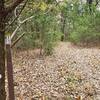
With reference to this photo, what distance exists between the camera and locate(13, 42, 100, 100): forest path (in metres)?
7.96

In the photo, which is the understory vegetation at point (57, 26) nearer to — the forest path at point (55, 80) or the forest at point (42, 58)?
the forest at point (42, 58)

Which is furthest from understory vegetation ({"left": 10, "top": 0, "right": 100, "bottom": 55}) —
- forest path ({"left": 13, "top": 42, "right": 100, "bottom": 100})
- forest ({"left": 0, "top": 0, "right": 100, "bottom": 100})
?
forest path ({"left": 13, "top": 42, "right": 100, "bottom": 100})

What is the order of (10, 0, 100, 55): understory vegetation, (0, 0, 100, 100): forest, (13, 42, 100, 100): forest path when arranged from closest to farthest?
(0, 0, 100, 100): forest, (13, 42, 100, 100): forest path, (10, 0, 100, 55): understory vegetation

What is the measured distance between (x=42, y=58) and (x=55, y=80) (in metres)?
5.37

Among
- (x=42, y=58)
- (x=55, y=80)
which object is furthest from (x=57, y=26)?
(x=55, y=80)

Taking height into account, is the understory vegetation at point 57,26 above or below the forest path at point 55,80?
above

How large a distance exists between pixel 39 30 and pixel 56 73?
17.2ft

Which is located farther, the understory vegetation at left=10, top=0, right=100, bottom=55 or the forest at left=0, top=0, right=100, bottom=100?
the understory vegetation at left=10, top=0, right=100, bottom=55

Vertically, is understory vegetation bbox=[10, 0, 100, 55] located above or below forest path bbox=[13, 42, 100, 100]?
above

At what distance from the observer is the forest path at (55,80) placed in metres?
7.96

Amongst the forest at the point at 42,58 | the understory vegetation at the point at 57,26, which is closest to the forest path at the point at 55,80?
the forest at the point at 42,58

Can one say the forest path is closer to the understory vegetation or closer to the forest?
the forest

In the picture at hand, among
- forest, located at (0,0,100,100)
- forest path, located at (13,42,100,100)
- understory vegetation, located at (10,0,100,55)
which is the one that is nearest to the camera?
forest, located at (0,0,100,100)

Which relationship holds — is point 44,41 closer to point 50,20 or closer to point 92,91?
point 50,20
